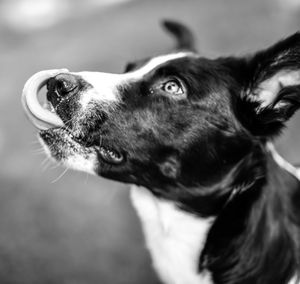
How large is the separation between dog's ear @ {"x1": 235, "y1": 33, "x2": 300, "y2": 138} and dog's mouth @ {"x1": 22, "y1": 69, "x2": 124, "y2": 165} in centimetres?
60

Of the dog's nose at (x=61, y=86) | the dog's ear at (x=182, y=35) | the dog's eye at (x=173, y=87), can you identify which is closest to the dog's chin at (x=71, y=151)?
the dog's nose at (x=61, y=86)

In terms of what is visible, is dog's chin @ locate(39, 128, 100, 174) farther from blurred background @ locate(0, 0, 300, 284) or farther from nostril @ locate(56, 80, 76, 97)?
blurred background @ locate(0, 0, 300, 284)

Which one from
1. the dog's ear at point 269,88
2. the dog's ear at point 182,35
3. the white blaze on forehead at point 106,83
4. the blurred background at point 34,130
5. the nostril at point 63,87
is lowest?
the blurred background at point 34,130

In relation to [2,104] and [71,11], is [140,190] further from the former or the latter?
[71,11]

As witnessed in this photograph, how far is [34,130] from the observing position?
3930 mm

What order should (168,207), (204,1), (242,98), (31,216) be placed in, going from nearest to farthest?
(242,98) → (168,207) → (31,216) → (204,1)

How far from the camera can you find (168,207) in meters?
2.12

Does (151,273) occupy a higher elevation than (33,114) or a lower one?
lower

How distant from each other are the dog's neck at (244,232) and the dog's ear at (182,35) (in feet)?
2.41

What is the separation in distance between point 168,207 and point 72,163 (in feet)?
1.66


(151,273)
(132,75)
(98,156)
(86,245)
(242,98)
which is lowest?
(151,273)

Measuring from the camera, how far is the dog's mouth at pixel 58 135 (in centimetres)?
187

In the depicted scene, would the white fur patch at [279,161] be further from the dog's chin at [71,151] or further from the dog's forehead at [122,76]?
the dog's chin at [71,151]

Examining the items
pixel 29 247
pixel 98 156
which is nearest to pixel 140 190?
pixel 98 156
